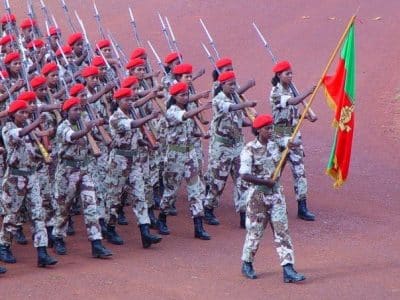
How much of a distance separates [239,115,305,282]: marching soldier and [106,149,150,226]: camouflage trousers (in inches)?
71.1

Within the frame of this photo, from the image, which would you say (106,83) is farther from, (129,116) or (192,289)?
(192,289)

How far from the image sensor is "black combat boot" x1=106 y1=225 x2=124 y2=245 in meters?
14.0

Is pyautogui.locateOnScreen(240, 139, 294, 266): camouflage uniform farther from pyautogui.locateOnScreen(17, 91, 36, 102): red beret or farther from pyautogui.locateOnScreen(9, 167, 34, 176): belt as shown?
pyautogui.locateOnScreen(17, 91, 36, 102): red beret

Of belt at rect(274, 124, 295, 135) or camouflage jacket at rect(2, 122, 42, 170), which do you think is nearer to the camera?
camouflage jacket at rect(2, 122, 42, 170)

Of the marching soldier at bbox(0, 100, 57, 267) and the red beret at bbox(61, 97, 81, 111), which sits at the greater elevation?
the red beret at bbox(61, 97, 81, 111)

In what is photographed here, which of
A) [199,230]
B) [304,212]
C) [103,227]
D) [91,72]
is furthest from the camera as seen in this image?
[304,212]

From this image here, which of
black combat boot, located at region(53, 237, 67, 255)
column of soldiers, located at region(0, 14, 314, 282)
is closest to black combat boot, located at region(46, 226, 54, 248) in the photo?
column of soldiers, located at region(0, 14, 314, 282)

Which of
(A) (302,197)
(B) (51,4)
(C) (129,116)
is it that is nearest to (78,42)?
(C) (129,116)

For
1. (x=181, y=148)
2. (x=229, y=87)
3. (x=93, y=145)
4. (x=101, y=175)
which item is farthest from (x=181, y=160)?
(x=93, y=145)

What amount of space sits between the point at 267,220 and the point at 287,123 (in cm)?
291

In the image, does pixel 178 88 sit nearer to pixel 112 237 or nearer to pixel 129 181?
pixel 129 181

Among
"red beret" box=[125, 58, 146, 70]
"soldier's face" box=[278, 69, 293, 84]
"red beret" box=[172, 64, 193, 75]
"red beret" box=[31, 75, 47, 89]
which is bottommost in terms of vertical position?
"soldier's face" box=[278, 69, 293, 84]

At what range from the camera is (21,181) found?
12797mm

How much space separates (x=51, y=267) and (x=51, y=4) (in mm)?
18977
